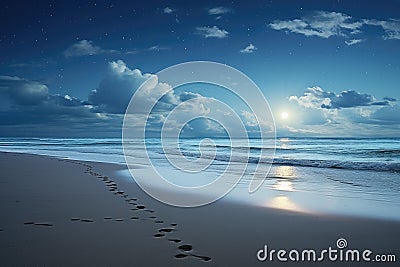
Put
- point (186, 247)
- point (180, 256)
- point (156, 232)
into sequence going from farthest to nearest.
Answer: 1. point (156, 232)
2. point (186, 247)
3. point (180, 256)

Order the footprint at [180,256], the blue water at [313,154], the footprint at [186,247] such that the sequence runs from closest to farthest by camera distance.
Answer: the footprint at [180,256]
the footprint at [186,247]
the blue water at [313,154]

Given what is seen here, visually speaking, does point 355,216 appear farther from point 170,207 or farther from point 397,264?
point 170,207

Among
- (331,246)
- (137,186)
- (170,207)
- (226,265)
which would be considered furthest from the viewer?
(137,186)

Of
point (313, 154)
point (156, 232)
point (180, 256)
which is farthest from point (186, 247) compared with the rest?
point (313, 154)

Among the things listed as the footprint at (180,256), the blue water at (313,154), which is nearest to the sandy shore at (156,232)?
the footprint at (180,256)

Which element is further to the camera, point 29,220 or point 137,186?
point 137,186

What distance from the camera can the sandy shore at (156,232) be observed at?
146 inches

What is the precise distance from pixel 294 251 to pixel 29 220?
158 inches

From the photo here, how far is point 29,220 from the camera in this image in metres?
5.08

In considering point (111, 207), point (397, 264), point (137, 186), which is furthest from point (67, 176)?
point (397, 264)

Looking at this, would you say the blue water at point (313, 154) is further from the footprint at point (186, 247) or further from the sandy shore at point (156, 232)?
the footprint at point (186, 247)

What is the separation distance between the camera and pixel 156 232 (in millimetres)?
4582

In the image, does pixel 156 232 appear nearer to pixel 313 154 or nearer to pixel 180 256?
pixel 180 256

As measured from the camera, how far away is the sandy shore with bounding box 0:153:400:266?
3.71 m
